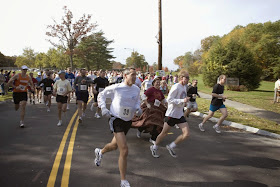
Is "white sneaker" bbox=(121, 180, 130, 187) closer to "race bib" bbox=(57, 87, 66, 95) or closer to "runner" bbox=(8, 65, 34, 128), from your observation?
"race bib" bbox=(57, 87, 66, 95)

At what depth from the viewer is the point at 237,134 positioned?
7465 millimetres

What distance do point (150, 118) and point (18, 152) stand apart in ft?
10.8

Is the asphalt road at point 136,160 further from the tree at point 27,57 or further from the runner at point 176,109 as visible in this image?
the tree at point 27,57

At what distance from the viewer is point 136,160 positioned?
4793mm

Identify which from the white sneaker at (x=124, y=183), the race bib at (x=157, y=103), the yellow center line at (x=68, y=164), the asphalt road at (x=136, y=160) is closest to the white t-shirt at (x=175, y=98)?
the race bib at (x=157, y=103)

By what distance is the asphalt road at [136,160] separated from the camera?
152 inches

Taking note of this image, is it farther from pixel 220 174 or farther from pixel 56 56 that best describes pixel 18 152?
pixel 56 56

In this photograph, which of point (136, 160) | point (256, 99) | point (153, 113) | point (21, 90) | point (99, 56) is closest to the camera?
point (136, 160)

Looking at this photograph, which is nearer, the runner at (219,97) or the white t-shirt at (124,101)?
the white t-shirt at (124,101)

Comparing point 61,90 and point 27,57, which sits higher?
point 27,57

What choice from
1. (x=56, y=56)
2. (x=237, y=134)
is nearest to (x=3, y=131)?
(x=237, y=134)

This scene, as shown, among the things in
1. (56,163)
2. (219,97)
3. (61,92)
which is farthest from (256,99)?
(56,163)

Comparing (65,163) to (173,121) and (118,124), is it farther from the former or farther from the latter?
(173,121)

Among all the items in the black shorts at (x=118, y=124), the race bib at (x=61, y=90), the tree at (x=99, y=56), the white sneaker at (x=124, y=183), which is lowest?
the white sneaker at (x=124, y=183)
